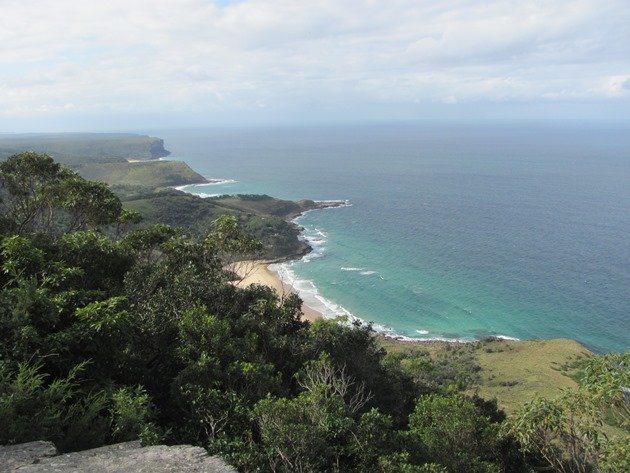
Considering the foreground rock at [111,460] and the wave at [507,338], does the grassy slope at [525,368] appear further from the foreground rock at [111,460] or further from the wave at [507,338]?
the foreground rock at [111,460]

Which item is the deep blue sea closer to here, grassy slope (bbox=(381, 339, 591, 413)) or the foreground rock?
grassy slope (bbox=(381, 339, 591, 413))

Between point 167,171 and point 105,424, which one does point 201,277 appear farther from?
point 167,171

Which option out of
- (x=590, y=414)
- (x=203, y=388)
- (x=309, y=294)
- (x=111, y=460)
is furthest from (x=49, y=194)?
(x=309, y=294)

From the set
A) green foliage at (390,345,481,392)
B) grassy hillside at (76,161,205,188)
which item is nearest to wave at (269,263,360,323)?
green foliage at (390,345,481,392)

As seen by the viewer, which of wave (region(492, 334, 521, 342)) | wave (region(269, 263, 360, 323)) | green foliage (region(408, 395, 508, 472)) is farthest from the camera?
wave (region(269, 263, 360, 323))

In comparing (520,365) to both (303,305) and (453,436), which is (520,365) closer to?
(303,305)
